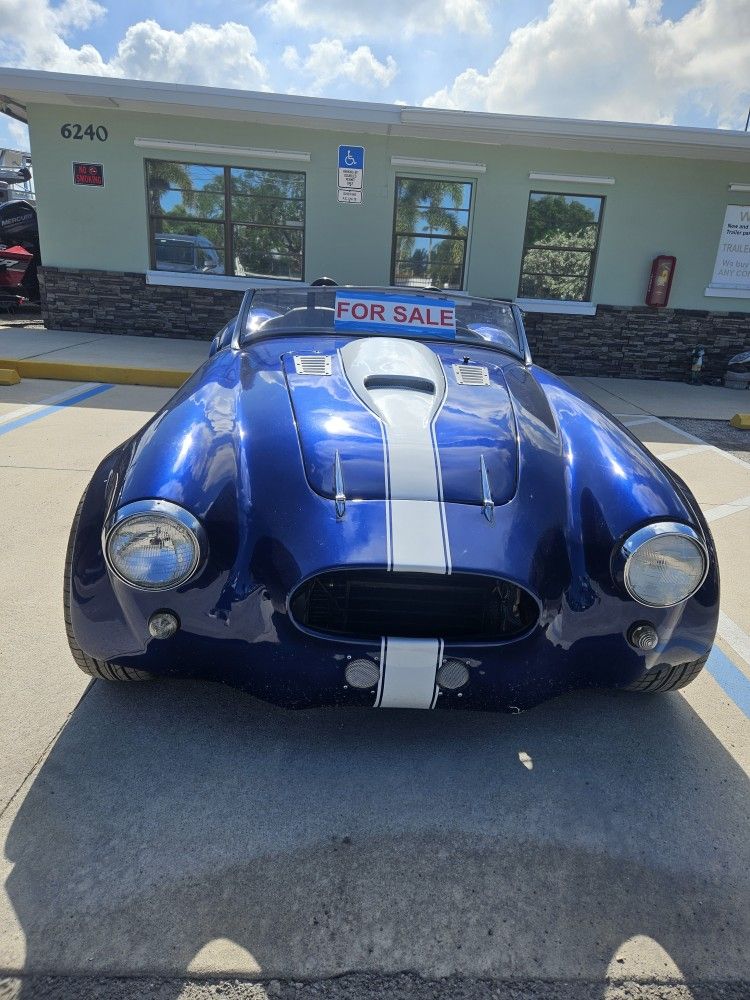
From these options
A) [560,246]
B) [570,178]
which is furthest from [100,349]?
[570,178]

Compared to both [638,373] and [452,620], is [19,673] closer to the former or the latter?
[452,620]

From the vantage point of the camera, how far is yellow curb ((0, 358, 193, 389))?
23.2 feet

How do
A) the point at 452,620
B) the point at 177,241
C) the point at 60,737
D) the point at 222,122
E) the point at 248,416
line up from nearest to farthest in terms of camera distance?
the point at 452,620, the point at 60,737, the point at 248,416, the point at 222,122, the point at 177,241

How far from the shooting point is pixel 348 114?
809 centimetres

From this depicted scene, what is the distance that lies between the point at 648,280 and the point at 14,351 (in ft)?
27.1

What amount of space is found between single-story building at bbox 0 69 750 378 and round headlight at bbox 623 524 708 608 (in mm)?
7680

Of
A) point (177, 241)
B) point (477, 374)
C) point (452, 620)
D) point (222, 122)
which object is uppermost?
point (222, 122)

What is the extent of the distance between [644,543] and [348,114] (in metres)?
7.89

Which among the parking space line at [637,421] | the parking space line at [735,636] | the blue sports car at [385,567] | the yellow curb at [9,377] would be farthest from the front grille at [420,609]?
the yellow curb at [9,377]

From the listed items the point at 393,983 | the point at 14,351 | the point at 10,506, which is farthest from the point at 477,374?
the point at 14,351

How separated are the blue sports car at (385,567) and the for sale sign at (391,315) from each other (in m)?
1.16

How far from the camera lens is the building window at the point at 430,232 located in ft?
30.0

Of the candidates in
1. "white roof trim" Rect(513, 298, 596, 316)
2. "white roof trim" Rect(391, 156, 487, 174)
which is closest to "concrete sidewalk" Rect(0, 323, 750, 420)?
"white roof trim" Rect(513, 298, 596, 316)

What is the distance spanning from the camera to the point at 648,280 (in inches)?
374
